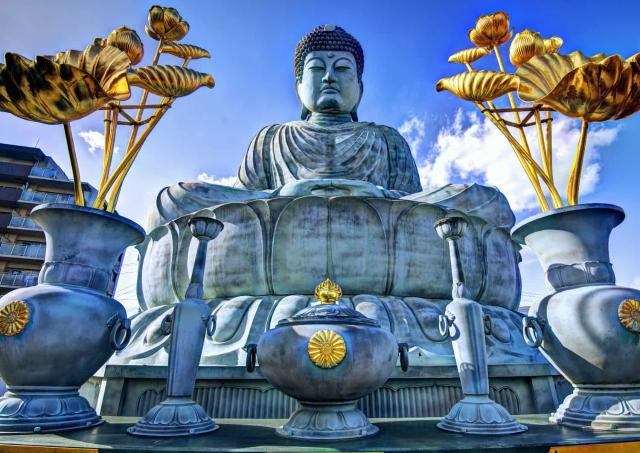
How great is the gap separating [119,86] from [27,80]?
0.50 m

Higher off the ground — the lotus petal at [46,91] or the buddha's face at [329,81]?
the buddha's face at [329,81]

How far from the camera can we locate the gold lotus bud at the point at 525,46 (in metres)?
2.89

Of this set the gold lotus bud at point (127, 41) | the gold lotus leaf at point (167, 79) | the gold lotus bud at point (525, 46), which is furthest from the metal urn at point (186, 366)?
the gold lotus bud at point (525, 46)

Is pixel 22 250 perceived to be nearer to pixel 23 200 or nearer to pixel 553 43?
pixel 23 200

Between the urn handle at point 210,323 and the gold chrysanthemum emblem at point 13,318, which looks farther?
the urn handle at point 210,323

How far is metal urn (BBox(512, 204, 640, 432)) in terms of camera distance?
1.99 meters

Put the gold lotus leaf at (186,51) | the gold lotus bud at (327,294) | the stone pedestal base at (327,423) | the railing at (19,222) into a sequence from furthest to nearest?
the railing at (19,222)
the gold lotus leaf at (186,51)
the gold lotus bud at (327,294)
the stone pedestal base at (327,423)

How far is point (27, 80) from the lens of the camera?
90.7 inches

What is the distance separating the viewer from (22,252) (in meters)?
18.1

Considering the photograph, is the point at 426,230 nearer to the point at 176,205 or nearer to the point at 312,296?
the point at 312,296

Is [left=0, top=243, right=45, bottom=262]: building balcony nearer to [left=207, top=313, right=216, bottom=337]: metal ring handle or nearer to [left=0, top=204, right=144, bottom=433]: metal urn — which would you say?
[left=0, top=204, right=144, bottom=433]: metal urn

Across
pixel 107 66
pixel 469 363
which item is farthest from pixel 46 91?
pixel 469 363

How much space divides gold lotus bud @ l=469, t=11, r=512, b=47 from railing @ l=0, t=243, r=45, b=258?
2097 cm

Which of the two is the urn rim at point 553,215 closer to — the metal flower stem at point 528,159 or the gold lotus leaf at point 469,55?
the metal flower stem at point 528,159
